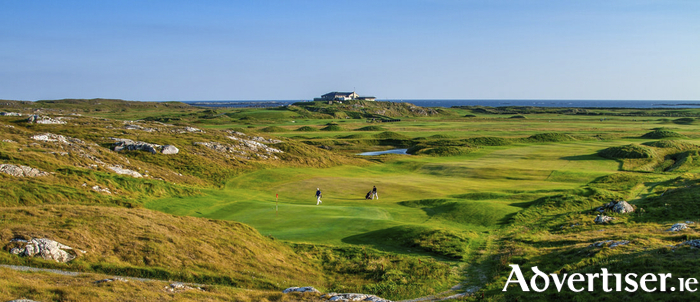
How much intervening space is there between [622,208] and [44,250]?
36874mm

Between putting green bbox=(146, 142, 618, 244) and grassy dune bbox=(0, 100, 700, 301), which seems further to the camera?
putting green bbox=(146, 142, 618, 244)

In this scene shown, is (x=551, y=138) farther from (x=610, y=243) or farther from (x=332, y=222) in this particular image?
(x=610, y=243)

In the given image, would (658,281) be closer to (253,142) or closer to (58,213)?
(58,213)

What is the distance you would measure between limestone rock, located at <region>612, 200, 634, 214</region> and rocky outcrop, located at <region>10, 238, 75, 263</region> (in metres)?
35.5

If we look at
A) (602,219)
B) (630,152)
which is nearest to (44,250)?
(602,219)

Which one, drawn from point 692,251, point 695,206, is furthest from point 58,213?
point 695,206

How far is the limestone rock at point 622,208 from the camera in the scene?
1300 inches

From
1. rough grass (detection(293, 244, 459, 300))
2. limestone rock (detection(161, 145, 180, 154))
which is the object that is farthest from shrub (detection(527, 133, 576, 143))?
rough grass (detection(293, 244, 459, 300))

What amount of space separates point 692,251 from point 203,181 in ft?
149

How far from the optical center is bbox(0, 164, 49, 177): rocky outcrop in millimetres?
34688

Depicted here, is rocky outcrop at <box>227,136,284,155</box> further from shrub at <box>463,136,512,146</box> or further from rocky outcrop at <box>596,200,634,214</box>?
shrub at <box>463,136,512,146</box>

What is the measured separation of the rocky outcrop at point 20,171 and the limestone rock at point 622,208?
46198mm

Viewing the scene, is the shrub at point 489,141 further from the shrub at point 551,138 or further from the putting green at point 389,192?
the putting green at point 389,192

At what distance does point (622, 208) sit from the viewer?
109 feet
